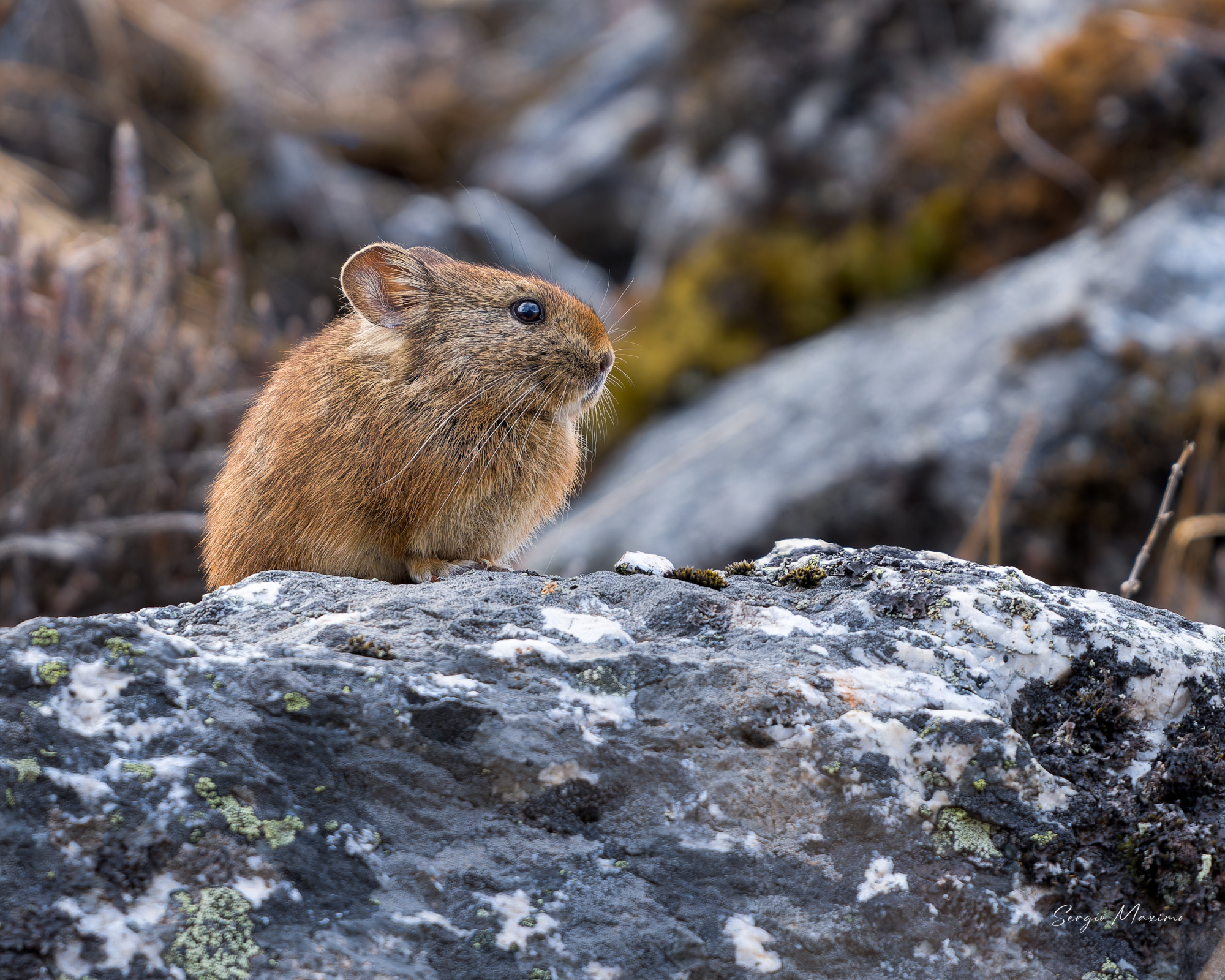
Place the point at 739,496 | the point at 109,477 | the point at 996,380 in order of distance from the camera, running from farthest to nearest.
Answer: the point at 739,496, the point at 996,380, the point at 109,477

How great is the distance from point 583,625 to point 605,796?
0.51 m

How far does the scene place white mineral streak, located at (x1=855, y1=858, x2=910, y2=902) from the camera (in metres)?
2.45

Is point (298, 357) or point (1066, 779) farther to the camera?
point (298, 357)

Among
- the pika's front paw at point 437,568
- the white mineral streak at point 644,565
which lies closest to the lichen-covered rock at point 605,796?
the white mineral streak at point 644,565

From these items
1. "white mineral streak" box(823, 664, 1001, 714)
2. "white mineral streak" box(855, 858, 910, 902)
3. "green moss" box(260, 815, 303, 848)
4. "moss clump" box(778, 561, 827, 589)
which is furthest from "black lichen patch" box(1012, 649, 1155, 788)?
"green moss" box(260, 815, 303, 848)

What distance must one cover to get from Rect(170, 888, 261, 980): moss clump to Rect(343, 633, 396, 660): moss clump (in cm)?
63

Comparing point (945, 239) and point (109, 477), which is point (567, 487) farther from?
point (945, 239)

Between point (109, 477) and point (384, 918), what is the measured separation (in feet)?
14.6

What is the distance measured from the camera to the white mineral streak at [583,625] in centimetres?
286

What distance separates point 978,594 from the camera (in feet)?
9.84

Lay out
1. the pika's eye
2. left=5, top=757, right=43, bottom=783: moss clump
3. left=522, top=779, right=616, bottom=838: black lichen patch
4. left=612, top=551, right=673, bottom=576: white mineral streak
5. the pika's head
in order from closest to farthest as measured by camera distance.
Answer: left=5, top=757, right=43, bottom=783: moss clump
left=522, top=779, right=616, bottom=838: black lichen patch
left=612, top=551, right=673, bottom=576: white mineral streak
the pika's head
the pika's eye

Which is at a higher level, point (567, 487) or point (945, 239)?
point (945, 239)

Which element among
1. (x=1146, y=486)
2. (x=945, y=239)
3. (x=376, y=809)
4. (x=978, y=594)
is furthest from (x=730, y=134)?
(x=376, y=809)

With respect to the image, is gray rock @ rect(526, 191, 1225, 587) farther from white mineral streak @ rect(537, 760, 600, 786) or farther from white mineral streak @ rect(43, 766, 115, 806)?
white mineral streak @ rect(43, 766, 115, 806)
